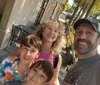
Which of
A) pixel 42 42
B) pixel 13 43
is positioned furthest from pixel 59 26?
pixel 13 43

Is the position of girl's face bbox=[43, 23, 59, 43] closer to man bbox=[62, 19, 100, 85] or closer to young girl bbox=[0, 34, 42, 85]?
young girl bbox=[0, 34, 42, 85]

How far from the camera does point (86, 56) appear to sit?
2.38 meters

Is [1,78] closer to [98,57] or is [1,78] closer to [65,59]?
→ [98,57]

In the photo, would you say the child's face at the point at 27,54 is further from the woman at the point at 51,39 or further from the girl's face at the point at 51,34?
the girl's face at the point at 51,34

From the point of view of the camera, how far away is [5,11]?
27.1ft

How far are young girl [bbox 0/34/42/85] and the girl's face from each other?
1.15 ft

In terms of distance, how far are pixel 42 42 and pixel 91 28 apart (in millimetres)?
790

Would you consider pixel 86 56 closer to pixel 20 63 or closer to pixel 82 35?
pixel 82 35

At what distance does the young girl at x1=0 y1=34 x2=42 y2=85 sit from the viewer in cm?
259

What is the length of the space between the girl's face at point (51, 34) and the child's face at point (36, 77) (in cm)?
87

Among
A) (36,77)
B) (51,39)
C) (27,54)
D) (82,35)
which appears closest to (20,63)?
(27,54)

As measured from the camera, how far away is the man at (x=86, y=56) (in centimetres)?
214

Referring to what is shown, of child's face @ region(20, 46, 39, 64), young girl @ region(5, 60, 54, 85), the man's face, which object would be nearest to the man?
the man's face

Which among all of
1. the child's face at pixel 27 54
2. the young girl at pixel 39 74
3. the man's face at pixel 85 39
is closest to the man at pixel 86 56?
the man's face at pixel 85 39
